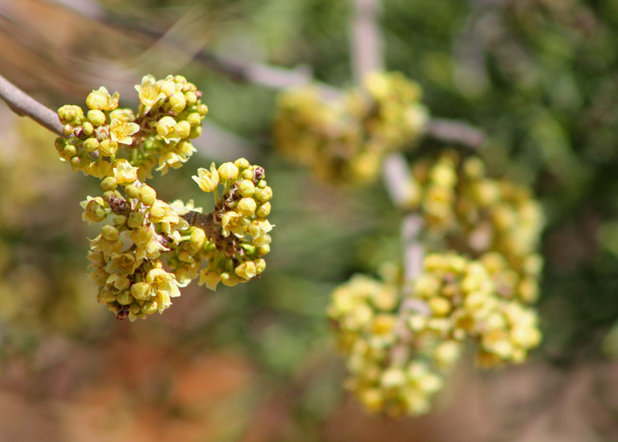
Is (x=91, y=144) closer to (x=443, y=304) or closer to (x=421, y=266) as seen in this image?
(x=443, y=304)

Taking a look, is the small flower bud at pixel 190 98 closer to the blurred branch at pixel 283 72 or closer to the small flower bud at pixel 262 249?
the small flower bud at pixel 262 249

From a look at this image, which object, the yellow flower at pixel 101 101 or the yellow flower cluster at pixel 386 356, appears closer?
the yellow flower at pixel 101 101

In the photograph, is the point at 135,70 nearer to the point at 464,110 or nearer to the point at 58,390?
the point at 464,110

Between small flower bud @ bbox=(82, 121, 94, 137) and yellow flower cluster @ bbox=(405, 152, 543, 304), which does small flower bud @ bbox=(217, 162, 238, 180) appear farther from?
yellow flower cluster @ bbox=(405, 152, 543, 304)

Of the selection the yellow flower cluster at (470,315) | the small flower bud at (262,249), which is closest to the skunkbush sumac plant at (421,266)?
the yellow flower cluster at (470,315)

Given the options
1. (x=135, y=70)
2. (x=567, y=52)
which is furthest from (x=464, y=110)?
(x=135, y=70)

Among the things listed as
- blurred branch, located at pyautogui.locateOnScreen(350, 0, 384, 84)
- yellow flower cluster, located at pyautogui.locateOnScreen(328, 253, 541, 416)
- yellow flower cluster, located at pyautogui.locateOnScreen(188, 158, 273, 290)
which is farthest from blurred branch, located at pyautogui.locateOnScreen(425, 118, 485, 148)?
yellow flower cluster, located at pyautogui.locateOnScreen(188, 158, 273, 290)
